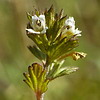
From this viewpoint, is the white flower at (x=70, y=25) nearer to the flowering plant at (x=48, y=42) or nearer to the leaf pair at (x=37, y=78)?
the flowering plant at (x=48, y=42)

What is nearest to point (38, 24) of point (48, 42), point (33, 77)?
point (48, 42)

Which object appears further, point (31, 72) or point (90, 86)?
point (90, 86)

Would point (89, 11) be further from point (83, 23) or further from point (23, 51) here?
point (23, 51)

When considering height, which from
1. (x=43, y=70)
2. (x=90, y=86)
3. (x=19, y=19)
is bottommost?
(x=43, y=70)

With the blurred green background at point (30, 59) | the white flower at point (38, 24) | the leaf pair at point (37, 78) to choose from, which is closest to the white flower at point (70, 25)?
the white flower at point (38, 24)

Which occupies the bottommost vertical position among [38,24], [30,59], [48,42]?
[48,42]

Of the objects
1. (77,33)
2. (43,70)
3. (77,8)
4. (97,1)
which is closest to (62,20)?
(77,33)

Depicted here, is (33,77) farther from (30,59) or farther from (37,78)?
(30,59)
